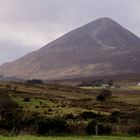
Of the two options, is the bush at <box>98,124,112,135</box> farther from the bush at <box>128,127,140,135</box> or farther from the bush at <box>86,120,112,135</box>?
the bush at <box>128,127,140,135</box>

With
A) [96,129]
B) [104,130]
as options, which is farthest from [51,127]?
[104,130]

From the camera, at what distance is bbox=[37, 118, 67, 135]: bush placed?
43125mm

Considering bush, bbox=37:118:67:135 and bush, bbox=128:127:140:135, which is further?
bush, bbox=128:127:140:135

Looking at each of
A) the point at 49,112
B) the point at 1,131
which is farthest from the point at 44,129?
the point at 49,112

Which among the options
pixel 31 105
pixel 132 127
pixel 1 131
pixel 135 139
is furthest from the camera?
pixel 31 105

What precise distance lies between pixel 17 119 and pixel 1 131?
398 centimetres

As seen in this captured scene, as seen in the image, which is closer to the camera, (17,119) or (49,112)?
(17,119)

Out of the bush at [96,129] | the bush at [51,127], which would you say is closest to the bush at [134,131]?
the bush at [96,129]

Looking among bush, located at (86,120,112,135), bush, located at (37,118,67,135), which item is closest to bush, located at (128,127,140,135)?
bush, located at (86,120,112,135)

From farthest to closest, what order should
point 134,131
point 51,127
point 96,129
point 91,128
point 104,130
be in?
point 134,131 < point 104,130 < point 91,128 < point 96,129 < point 51,127

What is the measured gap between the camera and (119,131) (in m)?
45.2

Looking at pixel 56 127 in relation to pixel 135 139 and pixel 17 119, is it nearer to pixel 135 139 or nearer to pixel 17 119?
pixel 17 119

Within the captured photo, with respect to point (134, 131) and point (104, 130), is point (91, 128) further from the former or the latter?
point (134, 131)

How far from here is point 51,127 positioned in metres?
43.6
